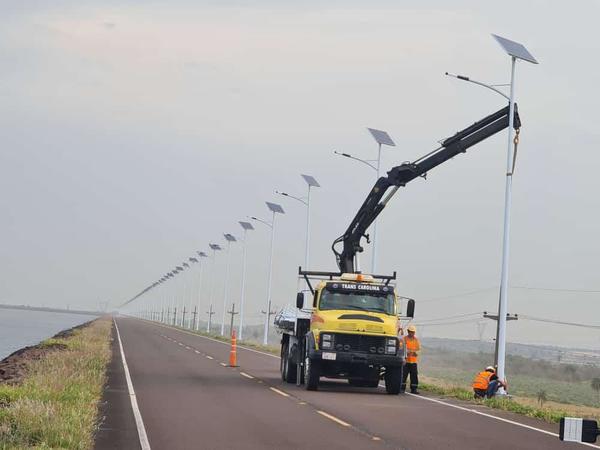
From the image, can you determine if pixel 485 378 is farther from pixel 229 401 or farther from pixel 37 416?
pixel 37 416

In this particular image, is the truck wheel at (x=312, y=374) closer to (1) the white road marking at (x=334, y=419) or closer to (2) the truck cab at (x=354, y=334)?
(2) the truck cab at (x=354, y=334)

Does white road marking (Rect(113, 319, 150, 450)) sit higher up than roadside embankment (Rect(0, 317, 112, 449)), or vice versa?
roadside embankment (Rect(0, 317, 112, 449))

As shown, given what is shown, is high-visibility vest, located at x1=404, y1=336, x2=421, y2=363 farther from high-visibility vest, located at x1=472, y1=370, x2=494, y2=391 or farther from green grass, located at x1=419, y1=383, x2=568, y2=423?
high-visibility vest, located at x1=472, y1=370, x2=494, y2=391

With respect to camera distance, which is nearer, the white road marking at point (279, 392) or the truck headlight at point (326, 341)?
the white road marking at point (279, 392)

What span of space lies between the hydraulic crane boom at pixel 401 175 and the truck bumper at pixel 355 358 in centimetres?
645

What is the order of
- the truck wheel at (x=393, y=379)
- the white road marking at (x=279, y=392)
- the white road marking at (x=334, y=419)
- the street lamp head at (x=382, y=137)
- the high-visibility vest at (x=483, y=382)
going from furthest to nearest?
the street lamp head at (x=382, y=137) → the truck wheel at (x=393, y=379) → the high-visibility vest at (x=483, y=382) → the white road marking at (x=279, y=392) → the white road marking at (x=334, y=419)

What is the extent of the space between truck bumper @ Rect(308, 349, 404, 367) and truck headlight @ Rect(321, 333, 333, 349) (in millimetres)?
176

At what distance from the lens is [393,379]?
27.0 m

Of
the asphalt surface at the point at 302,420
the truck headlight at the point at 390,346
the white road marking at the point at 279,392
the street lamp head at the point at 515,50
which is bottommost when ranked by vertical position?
the white road marking at the point at 279,392

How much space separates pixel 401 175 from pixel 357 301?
16.8ft

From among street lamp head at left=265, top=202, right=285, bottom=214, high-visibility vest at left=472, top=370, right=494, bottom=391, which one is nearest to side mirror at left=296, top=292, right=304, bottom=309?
high-visibility vest at left=472, top=370, right=494, bottom=391

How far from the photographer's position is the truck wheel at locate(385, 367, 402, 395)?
26.9 meters

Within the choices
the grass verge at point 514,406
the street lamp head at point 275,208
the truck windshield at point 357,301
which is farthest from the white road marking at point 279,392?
Answer: the street lamp head at point 275,208

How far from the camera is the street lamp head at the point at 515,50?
28.4m
